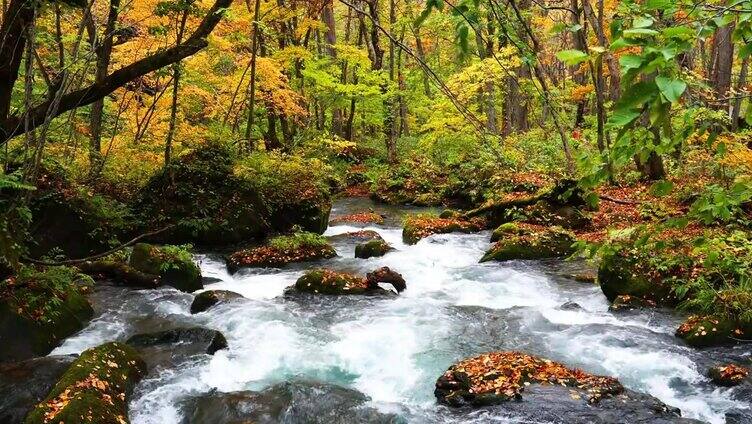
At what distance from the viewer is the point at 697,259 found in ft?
30.1

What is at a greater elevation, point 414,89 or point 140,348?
point 414,89

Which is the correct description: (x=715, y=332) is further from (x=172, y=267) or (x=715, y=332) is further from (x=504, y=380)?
(x=172, y=267)

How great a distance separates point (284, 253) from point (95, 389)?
23.9 ft

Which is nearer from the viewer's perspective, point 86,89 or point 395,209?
point 86,89

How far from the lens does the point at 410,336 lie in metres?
→ 8.27

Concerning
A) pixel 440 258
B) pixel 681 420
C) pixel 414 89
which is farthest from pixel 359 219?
pixel 414 89

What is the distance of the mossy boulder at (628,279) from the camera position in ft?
29.9

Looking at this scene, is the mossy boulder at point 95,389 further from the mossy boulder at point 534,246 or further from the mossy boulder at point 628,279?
the mossy boulder at point 534,246

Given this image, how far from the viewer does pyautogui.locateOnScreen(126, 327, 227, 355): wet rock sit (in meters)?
7.55

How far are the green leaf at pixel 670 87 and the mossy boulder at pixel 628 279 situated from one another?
8518mm

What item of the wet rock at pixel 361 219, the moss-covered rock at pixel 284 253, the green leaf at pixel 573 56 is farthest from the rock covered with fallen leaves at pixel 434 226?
the green leaf at pixel 573 56

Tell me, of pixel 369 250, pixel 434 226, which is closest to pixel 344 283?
pixel 369 250

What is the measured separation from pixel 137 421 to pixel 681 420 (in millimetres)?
5795

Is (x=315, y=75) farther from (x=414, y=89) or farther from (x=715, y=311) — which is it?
(x=715, y=311)
